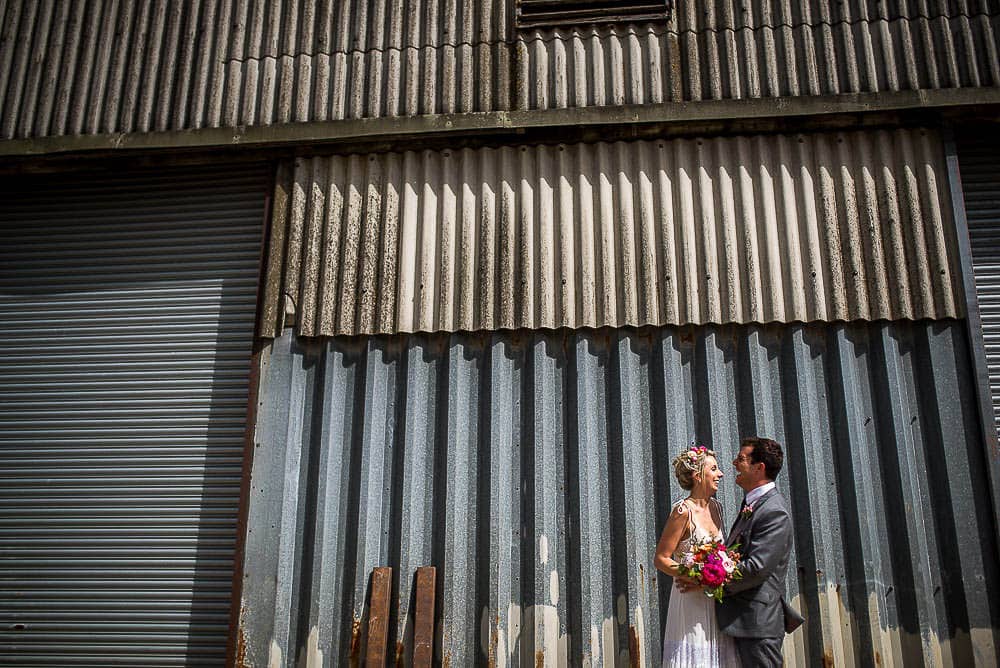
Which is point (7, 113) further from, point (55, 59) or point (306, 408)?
point (306, 408)

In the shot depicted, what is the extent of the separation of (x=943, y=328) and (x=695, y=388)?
181 cm

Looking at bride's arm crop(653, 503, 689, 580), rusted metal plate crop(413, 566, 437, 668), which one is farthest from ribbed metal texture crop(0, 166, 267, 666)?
bride's arm crop(653, 503, 689, 580)

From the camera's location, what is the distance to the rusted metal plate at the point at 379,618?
5395 mm

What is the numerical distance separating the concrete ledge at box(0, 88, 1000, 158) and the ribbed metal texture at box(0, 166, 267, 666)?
477 millimetres

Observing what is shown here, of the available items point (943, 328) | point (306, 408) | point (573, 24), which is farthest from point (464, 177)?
point (943, 328)

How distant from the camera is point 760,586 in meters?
4.30

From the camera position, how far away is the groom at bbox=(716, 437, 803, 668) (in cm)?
422

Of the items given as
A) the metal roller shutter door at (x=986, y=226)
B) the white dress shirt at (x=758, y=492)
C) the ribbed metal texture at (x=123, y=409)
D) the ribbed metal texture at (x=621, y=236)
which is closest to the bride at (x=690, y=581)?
the white dress shirt at (x=758, y=492)

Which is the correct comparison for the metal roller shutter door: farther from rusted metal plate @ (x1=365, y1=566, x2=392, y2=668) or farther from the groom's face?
rusted metal plate @ (x1=365, y1=566, x2=392, y2=668)

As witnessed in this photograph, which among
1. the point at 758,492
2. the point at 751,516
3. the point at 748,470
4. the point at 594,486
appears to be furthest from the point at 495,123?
the point at 751,516

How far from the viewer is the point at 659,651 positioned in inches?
208

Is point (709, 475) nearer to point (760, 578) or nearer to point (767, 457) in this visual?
point (767, 457)

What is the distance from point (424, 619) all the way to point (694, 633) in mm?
1952

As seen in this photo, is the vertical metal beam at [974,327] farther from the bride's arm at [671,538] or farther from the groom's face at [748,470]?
the bride's arm at [671,538]
